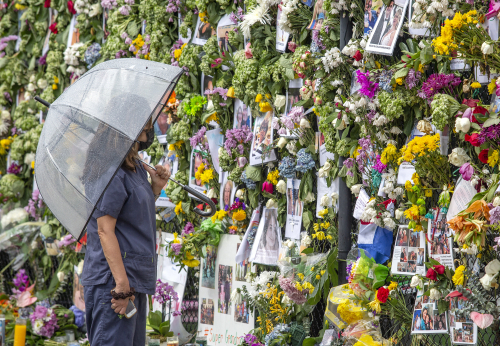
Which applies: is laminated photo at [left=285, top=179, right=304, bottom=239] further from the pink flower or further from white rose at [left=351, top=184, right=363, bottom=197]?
the pink flower

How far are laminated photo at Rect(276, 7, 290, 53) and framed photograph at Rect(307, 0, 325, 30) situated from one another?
0.18 metres

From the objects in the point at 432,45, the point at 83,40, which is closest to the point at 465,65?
the point at 432,45

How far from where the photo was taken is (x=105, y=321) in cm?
242

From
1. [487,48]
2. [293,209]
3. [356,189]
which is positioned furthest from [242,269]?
[487,48]

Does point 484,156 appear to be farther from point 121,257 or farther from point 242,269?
point 242,269

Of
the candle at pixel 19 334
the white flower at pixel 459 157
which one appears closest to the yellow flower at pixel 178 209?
the candle at pixel 19 334

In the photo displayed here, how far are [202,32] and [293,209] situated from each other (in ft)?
4.30

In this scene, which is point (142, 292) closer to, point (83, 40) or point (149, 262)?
point (149, 262)

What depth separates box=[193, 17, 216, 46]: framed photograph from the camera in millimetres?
3727

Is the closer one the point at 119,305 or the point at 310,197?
the point at 119,305

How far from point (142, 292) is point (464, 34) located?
1.59 meters

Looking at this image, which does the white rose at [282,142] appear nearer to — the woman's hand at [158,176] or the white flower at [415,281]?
the woman's hand at [158,176]

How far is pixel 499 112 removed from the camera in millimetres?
2072

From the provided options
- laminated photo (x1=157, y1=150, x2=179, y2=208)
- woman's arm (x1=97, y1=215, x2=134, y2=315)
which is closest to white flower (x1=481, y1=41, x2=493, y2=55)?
woman's arm (x1=97, y1=215, x2=134, y2=315)
